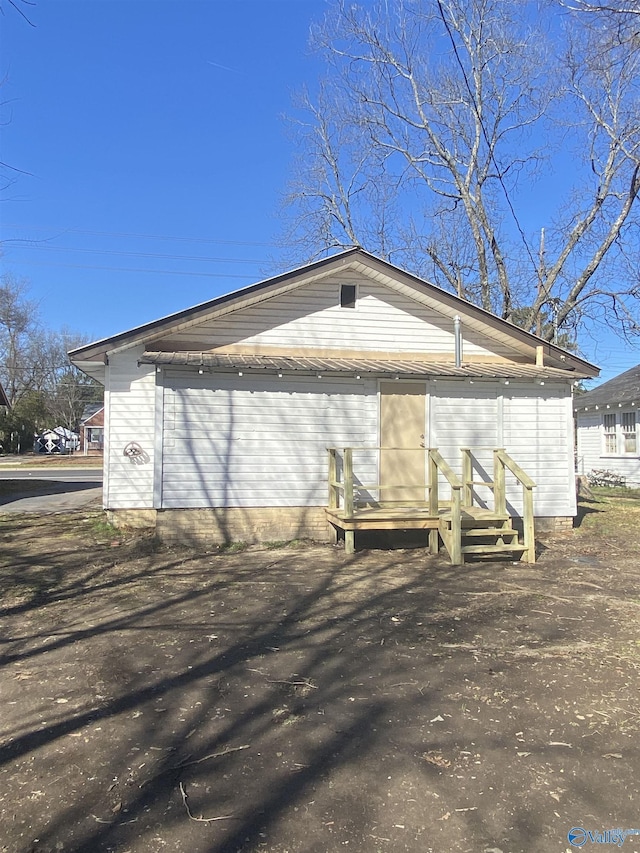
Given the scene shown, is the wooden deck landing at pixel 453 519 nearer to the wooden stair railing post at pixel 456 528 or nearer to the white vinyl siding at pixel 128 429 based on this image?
the wooden stair railing post at pixel 456 528

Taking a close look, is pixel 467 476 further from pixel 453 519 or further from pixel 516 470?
pixel 453 519

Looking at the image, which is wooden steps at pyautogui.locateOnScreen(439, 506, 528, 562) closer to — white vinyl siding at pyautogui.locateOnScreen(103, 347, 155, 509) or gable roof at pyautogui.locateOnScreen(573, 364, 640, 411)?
white vinyl siding at pyautogui.locateOnScreen(103, 347, 155, 509)

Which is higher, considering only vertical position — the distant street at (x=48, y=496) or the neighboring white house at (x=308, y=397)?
the neighboring white house at (x=308, y=397)

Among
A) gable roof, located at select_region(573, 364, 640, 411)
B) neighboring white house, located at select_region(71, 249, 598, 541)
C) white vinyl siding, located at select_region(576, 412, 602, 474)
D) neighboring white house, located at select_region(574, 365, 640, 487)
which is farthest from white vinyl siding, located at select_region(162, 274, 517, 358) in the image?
white vinyl siding, located at select_region(576, 412, 602, 474)

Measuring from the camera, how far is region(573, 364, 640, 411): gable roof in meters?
19.5

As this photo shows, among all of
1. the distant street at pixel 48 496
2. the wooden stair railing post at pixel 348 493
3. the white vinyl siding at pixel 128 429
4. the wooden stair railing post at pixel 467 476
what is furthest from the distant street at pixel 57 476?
the wooden stair railing post at pixel 467 476

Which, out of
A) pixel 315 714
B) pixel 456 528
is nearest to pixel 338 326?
pixel 456 528

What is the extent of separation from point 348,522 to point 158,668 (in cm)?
429

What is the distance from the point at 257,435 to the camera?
9.28 meters

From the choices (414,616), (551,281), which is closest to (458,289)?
(551,281)

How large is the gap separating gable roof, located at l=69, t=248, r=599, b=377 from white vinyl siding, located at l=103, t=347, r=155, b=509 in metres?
0.45

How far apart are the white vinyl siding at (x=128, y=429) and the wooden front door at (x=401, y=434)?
13.2 feet

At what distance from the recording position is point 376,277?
10.2 meters

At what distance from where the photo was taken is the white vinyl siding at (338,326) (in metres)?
9.85
